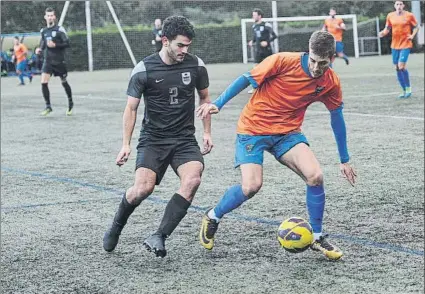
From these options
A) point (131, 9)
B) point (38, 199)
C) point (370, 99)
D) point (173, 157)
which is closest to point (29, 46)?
point (131, 9)

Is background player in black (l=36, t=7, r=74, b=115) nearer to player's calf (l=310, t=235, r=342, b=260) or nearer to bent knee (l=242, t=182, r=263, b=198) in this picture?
bent knee (l=242, t=182, r=263, b=198)

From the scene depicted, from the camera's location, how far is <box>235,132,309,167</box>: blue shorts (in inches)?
253

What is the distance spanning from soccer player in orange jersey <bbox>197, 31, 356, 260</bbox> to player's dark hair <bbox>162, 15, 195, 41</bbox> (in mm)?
468

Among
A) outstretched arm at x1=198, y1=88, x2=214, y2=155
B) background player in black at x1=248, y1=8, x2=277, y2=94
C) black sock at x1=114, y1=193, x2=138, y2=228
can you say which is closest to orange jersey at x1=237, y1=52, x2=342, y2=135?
outstretched arm at x1=198, y1=88, x2=214, y2=155

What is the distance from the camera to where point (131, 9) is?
40.6 meters

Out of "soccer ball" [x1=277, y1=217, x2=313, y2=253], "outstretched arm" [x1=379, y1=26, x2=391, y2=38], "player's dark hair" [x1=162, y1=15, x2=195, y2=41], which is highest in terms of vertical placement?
"player's dark hair" [x1=162, y1=15, x2=195, y2=41]

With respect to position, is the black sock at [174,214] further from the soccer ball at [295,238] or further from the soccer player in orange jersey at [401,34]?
the soccer player in orange jersey at [401,34]

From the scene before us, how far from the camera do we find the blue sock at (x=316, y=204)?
6230 mm

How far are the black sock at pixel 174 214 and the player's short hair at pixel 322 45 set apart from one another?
140cm

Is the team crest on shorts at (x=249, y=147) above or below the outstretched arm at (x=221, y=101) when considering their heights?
below

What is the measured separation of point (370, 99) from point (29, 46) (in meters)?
22.8

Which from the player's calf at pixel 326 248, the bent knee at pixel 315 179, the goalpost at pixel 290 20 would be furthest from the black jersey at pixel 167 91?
the goalpost at pixel 290 20

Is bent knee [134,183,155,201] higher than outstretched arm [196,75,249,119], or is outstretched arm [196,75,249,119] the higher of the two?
outstretched arm [196,75,249,119]

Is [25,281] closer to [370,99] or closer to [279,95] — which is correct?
[279,95]
